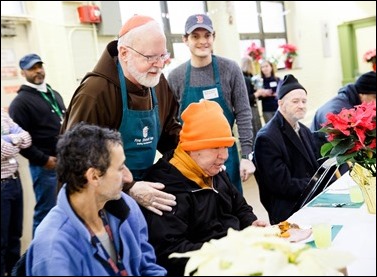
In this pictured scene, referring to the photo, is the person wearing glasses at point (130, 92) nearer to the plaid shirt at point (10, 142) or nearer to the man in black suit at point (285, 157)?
the man in black suit at point (285, 157)

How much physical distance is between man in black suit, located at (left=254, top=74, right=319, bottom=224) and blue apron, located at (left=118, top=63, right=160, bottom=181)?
0.85 metres

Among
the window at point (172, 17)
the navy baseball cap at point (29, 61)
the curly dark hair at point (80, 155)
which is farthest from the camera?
the window at point (172, 17)

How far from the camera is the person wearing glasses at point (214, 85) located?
103 inches

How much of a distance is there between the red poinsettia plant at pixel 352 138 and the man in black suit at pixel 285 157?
0.76m

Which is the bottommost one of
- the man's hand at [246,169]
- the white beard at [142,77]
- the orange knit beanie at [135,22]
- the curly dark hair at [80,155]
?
the man's hand at [246,169]

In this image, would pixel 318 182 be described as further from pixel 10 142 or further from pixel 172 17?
pixel 172 17

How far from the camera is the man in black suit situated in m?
2.49

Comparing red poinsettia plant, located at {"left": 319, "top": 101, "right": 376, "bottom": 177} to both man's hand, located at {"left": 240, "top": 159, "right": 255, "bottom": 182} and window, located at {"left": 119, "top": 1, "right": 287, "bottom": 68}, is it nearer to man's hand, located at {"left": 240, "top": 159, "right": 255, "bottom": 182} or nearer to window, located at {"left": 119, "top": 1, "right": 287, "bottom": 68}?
man's hand, located at {"left": 240, "top": 159, "right": 255, "bottom": 182}

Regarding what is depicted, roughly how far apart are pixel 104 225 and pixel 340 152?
93cm

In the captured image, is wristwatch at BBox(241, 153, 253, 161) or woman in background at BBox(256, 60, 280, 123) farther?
woman in background at BBox(256, 60, 280, 123)

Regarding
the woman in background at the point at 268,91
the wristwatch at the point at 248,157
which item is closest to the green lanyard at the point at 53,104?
the wristwatch at the point at 248,157

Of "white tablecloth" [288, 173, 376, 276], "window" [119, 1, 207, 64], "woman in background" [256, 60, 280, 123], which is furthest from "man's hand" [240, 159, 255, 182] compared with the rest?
"window" [119, 1, 207, 64]

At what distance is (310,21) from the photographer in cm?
760

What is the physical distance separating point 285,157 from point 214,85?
0.61 meters
